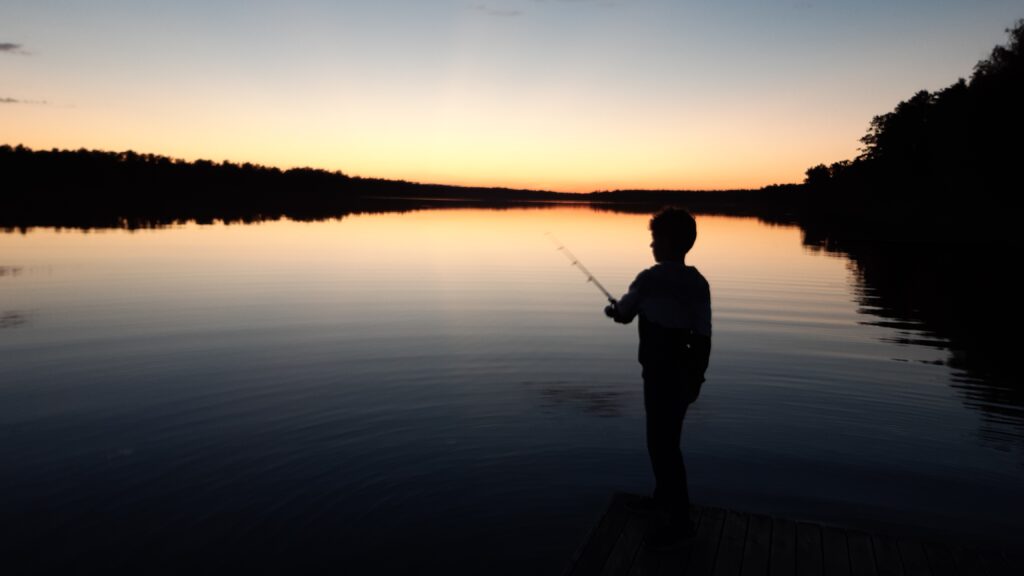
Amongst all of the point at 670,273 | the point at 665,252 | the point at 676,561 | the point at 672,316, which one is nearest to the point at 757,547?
the point at 676,561

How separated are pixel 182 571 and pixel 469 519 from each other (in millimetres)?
2721

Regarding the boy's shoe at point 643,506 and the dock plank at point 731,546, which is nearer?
the dock plank at point 731,546

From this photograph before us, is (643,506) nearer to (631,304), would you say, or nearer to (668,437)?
(668,437)

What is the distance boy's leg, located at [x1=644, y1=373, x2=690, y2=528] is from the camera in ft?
17.6

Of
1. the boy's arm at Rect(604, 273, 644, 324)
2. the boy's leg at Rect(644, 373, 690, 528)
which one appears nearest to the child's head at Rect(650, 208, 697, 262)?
the boy's arm at Rect(604, 273, 644, 324)

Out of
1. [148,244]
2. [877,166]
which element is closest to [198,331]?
[148,244]

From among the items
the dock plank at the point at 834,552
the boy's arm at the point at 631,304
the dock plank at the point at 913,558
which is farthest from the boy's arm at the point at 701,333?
the dock plank at the point at 913,558

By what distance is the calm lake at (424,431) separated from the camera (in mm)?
6668

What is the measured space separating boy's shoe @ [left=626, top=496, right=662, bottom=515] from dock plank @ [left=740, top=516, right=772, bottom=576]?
83 cm

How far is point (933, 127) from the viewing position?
76.7 metres

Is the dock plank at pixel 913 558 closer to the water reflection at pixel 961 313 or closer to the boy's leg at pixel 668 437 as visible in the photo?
the boy's leg at pixel 668 437

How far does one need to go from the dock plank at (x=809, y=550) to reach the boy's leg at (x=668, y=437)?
925 mm

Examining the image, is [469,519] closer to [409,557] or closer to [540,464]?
[409,557]

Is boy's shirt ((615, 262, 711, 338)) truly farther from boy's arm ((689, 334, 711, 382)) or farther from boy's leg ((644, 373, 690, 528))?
boy's leg ((644, 373, 690, 528))
